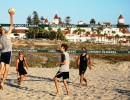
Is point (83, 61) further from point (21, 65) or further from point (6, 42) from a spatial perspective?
point (6, 42)

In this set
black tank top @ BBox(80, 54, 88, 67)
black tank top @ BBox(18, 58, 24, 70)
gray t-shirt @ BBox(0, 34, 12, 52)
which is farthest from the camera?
black tank top @ BBox(18, 58, 24, 70)

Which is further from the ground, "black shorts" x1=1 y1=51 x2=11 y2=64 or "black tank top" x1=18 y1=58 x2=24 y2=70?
"black shorts" x1=1 y1=51 x2=11 y2=64

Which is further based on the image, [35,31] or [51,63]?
[35,31]

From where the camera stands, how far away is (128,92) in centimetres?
983

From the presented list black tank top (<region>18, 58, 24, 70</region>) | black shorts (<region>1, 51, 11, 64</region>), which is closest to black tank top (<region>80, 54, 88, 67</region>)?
black tank top (<region>18, 58, 24, 70</region>)

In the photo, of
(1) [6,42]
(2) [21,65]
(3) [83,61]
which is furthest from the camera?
(2) [21,65]

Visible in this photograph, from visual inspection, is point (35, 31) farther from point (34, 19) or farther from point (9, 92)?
point (9, 92)

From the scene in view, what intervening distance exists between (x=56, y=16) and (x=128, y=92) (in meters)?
139

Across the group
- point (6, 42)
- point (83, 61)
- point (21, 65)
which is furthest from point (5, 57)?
point (83, 61)

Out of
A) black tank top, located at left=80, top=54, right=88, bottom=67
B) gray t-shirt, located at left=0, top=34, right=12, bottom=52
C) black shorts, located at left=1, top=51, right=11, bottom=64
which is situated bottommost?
black tank top, located at left=80, top=54, right=88, bottom=67

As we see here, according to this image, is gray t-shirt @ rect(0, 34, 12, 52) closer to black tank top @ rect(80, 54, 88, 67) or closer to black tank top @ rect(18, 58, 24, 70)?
black tank top @ rect(18, 58, 24, 70)

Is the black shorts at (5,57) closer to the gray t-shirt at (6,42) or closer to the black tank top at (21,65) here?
the gray t-shirt at (6,42)

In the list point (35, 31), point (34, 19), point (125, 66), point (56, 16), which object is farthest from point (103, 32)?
point (125, 66)

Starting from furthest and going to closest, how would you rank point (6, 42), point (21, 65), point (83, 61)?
point (21, 65)
point (83, 61)
point (6, 42)
